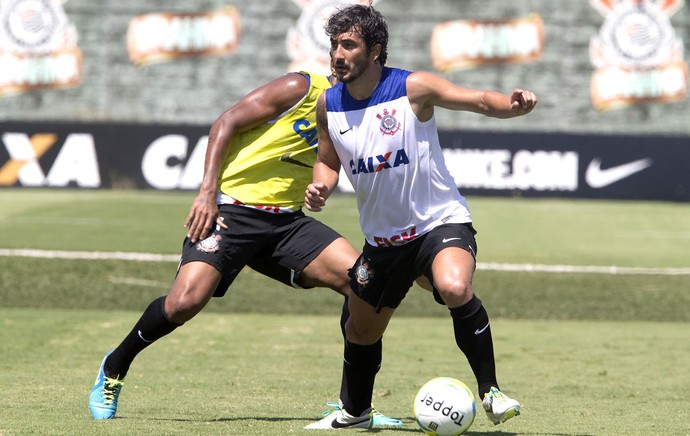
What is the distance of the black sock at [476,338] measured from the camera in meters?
6.03

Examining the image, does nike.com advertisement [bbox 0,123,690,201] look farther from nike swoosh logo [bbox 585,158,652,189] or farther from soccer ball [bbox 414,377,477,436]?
soccer ball [bbox 414,377,477,436]

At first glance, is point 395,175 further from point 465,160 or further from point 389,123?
point 465,160

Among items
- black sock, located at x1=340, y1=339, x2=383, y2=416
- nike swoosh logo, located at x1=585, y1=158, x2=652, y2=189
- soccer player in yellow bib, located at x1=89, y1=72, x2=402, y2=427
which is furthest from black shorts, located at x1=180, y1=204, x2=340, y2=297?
nike swoosh logo, located at x1=585, y1=158, x2=652, y2=189

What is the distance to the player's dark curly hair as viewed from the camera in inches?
245

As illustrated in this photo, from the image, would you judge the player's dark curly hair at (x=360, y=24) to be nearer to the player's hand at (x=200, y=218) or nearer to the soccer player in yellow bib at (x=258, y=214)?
the soccer player in yellow bib at (x=258, y=214)

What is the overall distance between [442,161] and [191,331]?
4901 millimetres

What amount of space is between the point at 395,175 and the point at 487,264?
973 cm

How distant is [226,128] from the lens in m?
6.97

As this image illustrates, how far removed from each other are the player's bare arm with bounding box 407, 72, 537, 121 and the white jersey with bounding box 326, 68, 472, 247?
6 cm

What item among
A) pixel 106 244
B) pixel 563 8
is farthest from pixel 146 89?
pixel 106 244

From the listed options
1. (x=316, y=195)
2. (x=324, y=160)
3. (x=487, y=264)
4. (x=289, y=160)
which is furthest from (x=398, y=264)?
(x=487, y=264)

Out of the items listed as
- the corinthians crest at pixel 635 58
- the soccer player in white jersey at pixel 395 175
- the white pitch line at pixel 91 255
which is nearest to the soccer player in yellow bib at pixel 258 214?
the soccer player in white jersey at pixel 395 175

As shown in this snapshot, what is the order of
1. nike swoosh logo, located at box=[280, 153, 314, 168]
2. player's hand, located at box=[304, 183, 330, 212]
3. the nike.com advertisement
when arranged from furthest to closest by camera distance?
the nike.com advertisement < nike swoosh logo, located at box=[280, 153, 314, 168] < player's hand, located at box=[304, 183, 330, 212]

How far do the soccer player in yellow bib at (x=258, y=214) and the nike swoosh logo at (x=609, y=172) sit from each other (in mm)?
20188
